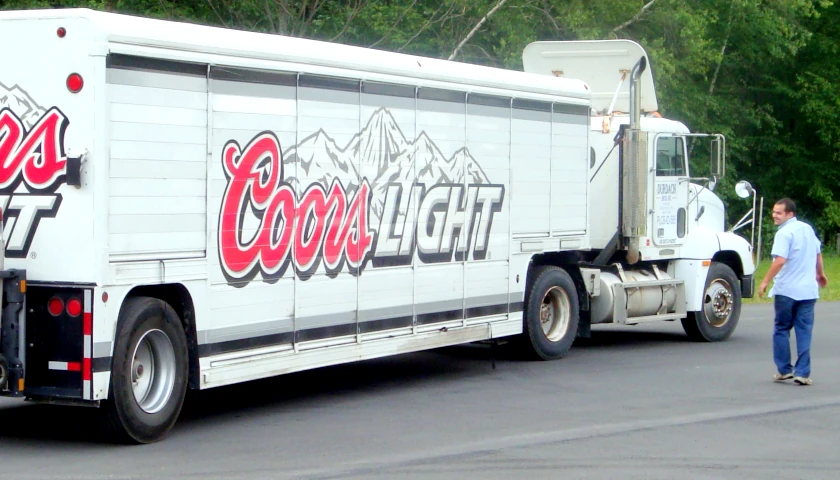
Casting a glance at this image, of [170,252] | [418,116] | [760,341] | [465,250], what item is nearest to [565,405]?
[465,250]

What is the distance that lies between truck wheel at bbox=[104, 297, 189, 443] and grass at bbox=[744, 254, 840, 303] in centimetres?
1384

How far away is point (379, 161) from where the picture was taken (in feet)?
35.9

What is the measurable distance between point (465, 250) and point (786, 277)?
10.3 feet

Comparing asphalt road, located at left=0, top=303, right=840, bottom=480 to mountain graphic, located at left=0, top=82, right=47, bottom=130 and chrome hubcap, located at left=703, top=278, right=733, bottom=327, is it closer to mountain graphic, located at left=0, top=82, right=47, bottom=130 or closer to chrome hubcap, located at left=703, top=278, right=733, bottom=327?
chrome hubcap, located at left=703, top=278, right=733, bottom=327

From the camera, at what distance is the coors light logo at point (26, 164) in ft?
27.1

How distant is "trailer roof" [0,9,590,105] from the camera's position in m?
8.32

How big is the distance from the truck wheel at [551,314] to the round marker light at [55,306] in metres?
6.25

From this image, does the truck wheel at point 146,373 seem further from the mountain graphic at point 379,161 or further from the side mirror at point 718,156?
the side mirror at point 718,156

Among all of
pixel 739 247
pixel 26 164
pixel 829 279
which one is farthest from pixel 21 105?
pixel 829 279

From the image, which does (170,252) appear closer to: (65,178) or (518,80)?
(65,178)

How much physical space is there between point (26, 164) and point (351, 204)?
3063mm

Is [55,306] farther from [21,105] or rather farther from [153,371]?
[21,105]

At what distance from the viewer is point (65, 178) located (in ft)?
26.9

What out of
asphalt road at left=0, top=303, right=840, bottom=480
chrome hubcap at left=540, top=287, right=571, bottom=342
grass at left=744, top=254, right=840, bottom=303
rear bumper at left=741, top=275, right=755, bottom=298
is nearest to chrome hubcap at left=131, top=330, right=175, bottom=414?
asphalt road at left=0, top=303, right=840, bottom=480
